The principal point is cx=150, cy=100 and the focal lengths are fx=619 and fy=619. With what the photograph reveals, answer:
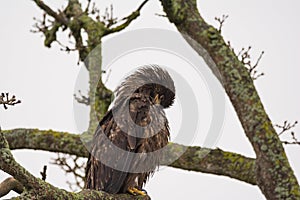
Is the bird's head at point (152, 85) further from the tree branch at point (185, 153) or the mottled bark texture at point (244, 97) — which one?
the tree branch at point (185, 153)

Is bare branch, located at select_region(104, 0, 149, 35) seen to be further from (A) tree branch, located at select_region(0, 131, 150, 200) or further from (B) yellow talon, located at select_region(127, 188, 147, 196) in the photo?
(A) tree branch, located at select_region(0, 131, 150, 200)

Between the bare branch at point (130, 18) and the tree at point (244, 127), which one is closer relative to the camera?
the tree at point (244, 127)

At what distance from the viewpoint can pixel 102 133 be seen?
4.66 metres

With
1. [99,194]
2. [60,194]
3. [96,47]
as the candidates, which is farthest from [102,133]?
[96,47]

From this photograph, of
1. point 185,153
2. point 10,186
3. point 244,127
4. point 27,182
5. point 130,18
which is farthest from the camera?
point 130,18

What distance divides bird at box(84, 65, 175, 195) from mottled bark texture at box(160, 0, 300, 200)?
32.4 inches

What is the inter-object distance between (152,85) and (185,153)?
1.44 meters

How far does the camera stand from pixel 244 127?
5.34 meters

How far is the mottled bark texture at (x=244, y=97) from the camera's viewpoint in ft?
16.6

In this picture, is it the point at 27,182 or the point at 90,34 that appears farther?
the point at 90,34

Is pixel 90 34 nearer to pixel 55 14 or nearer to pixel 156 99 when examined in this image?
pixel 55 14

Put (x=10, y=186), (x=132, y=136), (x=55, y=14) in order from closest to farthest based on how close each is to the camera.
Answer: (x=10, y=186)
(x=132, y=136)
(x=55, y=14)

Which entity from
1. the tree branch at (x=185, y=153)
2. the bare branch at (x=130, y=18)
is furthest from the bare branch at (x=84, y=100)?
the bare branch at (x=130, y=18)

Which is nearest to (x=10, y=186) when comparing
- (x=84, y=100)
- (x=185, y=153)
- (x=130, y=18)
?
(x=185, y=153)
